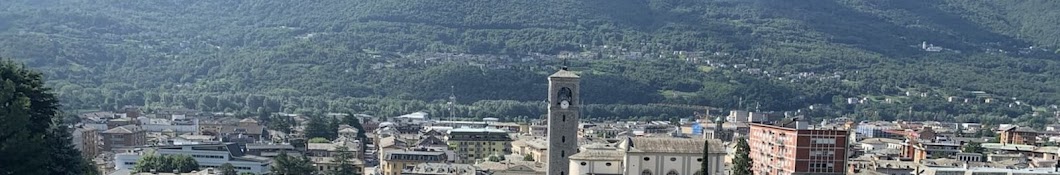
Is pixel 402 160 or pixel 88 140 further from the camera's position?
pixel 88 140

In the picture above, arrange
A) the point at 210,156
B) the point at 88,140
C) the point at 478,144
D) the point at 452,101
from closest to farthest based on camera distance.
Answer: the point at 210,156 → the point at 88,140 → the point at 478,144 → the point at 452,101

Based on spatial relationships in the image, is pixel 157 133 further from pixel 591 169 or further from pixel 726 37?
pixel 726 37

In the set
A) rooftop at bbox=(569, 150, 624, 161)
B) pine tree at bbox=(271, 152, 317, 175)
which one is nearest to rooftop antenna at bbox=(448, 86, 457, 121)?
pine tree at bbox=(271, 152, 317, 175)

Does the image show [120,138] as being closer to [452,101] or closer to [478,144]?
[478,144]

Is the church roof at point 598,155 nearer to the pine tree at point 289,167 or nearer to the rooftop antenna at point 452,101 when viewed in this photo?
the pine tree at point 289,167

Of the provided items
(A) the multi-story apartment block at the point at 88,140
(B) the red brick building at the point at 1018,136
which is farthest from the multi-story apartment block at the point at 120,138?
(B) the red brick building at the point at 1018,136

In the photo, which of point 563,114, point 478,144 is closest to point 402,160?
point 478,144
